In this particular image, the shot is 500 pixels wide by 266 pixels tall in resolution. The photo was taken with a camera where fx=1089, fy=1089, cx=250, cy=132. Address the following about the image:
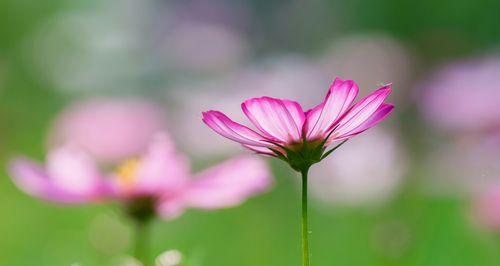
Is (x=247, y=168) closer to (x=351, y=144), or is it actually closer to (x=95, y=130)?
(x=351, y=144)

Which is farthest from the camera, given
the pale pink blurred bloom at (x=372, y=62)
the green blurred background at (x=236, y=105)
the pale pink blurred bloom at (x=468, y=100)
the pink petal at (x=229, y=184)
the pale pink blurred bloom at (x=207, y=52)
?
the pale pink blurred bloom at (x=207, y=52)

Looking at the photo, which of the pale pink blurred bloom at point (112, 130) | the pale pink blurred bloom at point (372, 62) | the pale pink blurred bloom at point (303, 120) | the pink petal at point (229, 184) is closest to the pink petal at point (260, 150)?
the pale pink blurred bloom at point (303, 120)

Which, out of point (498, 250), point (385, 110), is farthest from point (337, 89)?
point (498, 250)

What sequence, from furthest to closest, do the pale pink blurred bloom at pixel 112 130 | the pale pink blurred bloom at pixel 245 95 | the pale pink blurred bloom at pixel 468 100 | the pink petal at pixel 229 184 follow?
the pale pink blurred bloom at pixel 112 130 → the pale pink blurred bloom at pixel 245 95 → the pale pink blurred bloom at pixel 468 100 → the pink petal at pixel 229 184

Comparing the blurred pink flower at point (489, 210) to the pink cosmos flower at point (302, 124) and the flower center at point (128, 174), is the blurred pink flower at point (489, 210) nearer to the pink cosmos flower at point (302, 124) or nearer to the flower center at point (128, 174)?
the flower center at point (128, 174)

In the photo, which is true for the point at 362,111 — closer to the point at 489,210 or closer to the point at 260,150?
the point at 260,150
